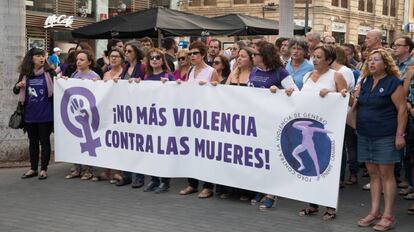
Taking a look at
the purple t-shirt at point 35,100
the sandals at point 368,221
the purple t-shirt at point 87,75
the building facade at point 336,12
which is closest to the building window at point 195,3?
the building facade at point 336,12

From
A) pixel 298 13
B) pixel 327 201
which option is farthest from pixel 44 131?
pixel 298 13

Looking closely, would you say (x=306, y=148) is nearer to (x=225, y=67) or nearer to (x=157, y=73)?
(x=225, y=67)

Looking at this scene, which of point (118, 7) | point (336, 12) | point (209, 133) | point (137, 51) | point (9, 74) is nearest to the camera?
point (209, 133)

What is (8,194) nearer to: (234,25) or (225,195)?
(225,195)

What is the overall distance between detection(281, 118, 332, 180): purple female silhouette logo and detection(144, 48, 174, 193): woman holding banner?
1.88 metres

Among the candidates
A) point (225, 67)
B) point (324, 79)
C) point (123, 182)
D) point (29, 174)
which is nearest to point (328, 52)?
point (324, 79)

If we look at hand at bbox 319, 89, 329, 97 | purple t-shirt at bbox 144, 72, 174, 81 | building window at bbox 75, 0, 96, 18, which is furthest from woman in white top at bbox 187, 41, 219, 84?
building window at bbox 75, 0, 96, 18

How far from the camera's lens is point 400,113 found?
559cm

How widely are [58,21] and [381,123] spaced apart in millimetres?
20328

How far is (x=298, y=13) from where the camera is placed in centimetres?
3894

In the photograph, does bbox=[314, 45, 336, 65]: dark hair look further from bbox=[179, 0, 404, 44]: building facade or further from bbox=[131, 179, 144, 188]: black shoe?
bbox=[179, 0, 404, 44]: building facade

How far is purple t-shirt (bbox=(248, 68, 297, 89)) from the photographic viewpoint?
637 cm

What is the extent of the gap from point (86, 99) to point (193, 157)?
183 cm

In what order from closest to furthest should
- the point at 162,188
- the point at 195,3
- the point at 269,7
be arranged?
the point at 162,188 < the point at 269,7 < the point at 195,3
